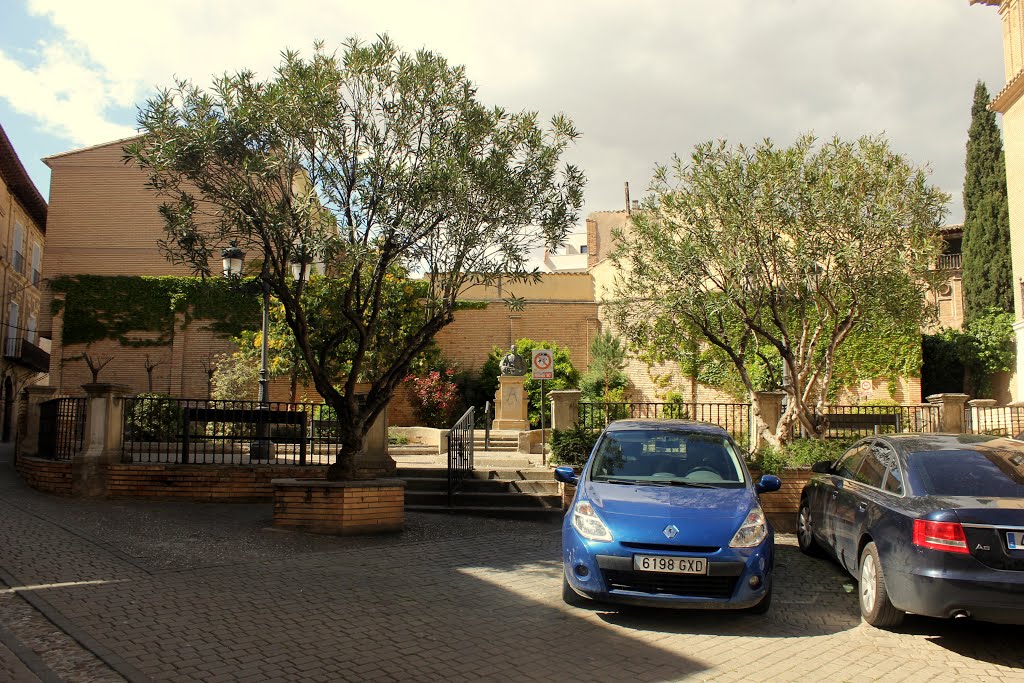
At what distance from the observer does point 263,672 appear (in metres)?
4.61

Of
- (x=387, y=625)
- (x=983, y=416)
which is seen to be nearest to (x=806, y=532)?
(x=387, y=625)

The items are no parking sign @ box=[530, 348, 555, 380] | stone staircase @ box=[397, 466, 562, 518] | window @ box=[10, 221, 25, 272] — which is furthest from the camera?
window @ box=[10, 221, 25, 272]

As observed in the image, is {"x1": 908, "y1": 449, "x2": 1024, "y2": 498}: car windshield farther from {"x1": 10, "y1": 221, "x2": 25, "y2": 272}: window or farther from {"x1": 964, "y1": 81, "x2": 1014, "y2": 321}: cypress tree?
{"x1": 10, "y1": 221, "x2": 25, "y2": 272}: window

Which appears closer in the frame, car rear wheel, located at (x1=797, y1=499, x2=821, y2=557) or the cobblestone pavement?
the cobblestone pavement

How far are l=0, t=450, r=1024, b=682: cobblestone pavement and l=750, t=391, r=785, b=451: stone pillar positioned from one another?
4430 mm

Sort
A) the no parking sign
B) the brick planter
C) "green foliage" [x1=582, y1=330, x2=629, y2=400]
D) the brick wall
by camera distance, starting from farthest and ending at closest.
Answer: "green foliage" [x1=582, y1=330, x2=629, y2=400], the no parking sign, the brick wall, the brick planter

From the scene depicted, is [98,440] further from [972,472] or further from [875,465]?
[972,472]

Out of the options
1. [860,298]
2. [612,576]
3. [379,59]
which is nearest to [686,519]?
[612,576]

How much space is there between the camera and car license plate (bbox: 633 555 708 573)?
18.3ft

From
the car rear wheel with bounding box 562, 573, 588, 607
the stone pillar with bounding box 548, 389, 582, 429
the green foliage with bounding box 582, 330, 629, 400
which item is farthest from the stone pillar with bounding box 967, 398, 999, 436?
the green foliage with bounding box 582, 330, 629, 400

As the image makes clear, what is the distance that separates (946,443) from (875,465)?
0.61 meters

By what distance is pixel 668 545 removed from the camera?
5.67m

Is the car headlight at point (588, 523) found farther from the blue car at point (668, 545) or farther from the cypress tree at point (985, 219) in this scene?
the cypress tree at point (985, 219)

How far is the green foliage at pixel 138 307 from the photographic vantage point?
28297 millimetres
